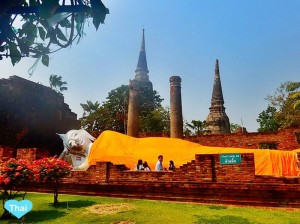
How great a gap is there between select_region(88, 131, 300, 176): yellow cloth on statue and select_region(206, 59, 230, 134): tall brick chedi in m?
20.5

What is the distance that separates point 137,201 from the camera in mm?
8883

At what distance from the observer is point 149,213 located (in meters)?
7.04

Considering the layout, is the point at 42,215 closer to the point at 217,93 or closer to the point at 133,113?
the point at 133,113

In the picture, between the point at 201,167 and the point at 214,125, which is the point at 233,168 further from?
the point at 214,125

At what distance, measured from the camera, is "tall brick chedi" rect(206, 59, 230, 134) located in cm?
3458

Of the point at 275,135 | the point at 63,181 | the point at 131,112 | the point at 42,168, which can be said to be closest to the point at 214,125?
the point at 275,135

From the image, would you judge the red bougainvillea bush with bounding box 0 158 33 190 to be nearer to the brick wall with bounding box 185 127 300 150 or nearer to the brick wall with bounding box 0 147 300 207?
the brick wall with bounding box 0 147 300 207

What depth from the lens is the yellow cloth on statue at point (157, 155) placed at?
13.6 meters

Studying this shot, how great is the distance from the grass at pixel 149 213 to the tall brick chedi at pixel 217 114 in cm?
2696

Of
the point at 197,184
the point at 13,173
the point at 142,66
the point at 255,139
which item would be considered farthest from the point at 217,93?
the point at 13,173

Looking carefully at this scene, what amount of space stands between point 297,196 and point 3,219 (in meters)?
7.22

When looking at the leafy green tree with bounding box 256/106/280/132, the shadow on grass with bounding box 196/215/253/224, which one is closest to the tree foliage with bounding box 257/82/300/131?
the leafy green tree with bounding box 256/106/280/132

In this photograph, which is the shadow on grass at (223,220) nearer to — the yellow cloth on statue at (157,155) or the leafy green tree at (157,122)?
the yellow cloth on statue at (157,155)

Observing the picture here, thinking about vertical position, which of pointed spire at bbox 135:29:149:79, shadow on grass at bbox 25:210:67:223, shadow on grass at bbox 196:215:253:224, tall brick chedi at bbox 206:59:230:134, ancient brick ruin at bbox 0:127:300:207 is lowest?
shadow on grass at bbox 25:210:67:223
